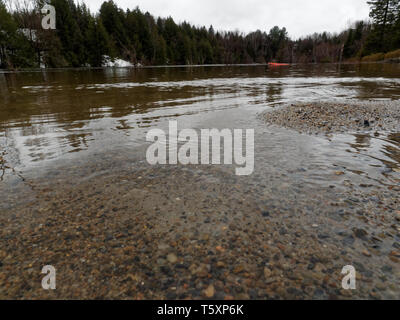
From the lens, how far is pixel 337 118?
6305 mm

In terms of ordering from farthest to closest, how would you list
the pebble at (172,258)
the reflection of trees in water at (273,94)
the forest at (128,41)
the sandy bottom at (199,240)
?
the forest at (128,41) < the reflection of trees in water at (273,94) < the pebble at (172,258) < the sandy bottom at (199,240)

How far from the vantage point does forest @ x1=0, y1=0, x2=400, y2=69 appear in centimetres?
4756

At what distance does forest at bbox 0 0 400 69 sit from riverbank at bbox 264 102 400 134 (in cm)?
5259

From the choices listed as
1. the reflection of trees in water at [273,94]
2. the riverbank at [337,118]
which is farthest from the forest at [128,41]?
the riverbank at [337,118]

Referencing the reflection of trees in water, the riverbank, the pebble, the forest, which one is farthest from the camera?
the forest

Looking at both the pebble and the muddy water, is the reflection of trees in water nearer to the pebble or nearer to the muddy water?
the muddy water

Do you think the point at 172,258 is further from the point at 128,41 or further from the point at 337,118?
the point at 128,41

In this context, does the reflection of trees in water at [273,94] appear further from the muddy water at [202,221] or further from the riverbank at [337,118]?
the muddy water at [202,221]

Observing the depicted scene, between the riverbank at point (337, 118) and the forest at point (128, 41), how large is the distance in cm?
5259

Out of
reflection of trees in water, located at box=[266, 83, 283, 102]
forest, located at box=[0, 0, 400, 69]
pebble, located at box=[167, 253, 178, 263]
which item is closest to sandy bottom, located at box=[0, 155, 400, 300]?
pebble, located at box=[167, 253, 178, 263]

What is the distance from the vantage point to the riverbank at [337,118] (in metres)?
5.54

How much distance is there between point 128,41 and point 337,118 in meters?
75.4

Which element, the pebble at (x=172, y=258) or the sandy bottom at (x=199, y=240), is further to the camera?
the pebble at (x=172, y=258)

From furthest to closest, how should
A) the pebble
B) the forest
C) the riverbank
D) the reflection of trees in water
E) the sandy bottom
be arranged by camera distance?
the forest < the reflection of trees in water < the riverbank < the pebble < the sandy bottom
